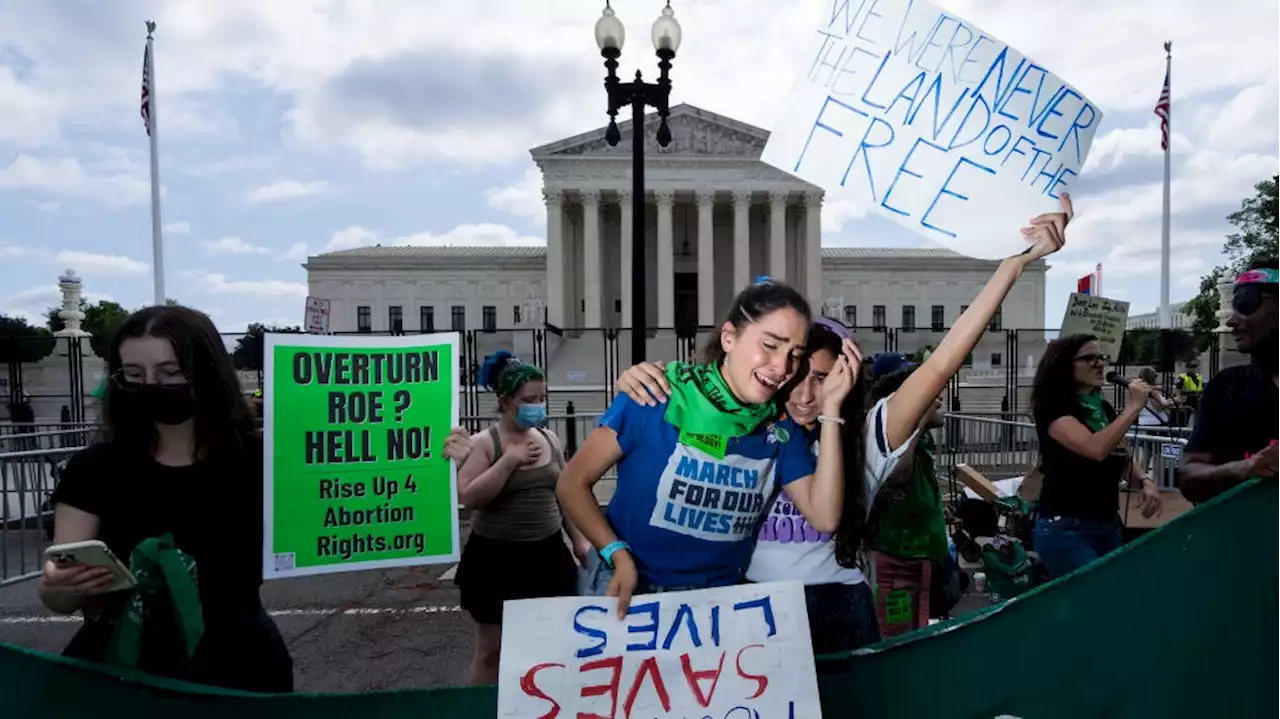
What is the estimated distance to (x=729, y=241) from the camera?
55.1 meters

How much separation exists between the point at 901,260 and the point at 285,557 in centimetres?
6030

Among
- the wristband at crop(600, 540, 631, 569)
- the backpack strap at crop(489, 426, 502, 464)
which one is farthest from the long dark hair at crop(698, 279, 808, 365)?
the backpack strap at crop(489, 426, 502, 464)

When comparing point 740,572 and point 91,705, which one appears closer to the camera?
point 91,705

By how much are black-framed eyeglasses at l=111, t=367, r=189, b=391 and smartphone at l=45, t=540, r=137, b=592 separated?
52 cm

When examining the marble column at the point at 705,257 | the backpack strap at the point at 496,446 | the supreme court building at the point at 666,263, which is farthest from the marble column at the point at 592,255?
the backpack strap at the point at 496,446

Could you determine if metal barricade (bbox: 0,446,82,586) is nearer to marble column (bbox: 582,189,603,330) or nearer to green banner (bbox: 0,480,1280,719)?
green banner (bbox: 0,480,1280,719)

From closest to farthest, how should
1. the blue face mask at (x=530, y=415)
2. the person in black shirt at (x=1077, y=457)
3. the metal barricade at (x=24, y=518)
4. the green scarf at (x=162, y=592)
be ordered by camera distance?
the green scarf at (x=162, y=592) < the blue face mask at (x=530, y=415) < the person in black shirt at (x=1077, y=457) < the metal barricade at (x=24, y=518)

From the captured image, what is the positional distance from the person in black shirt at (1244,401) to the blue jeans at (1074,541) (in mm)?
690

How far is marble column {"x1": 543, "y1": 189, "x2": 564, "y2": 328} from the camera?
5031 centimetres

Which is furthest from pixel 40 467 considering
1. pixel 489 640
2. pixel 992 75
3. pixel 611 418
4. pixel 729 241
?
pixel 729 241

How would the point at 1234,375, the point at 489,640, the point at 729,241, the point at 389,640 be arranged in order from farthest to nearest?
the point at 729,241 → the point at 389,640 → the point at 489,640 → the point at 1234,375

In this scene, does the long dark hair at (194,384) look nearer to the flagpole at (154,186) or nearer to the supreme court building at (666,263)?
the flagpole at (154,186)

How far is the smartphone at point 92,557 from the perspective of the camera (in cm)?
149

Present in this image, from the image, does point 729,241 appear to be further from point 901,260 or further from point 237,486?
point 237,486
